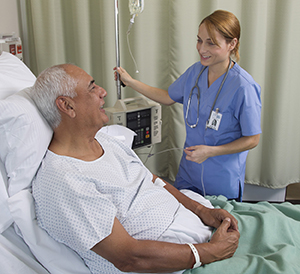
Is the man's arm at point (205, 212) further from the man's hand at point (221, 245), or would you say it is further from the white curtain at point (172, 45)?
the white curtain at point (172, 45)

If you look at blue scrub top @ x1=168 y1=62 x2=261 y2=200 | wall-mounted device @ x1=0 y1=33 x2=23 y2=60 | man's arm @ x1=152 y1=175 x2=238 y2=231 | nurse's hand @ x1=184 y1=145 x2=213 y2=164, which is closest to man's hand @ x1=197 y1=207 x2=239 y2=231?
man's arm @ x1=152 y1=175 x2=238 y2=231

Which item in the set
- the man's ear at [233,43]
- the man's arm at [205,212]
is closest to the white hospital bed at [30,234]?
the man's arm at [205,212]

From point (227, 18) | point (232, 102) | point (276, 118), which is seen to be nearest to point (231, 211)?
point (232, 102)

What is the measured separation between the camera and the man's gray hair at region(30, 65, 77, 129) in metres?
1.18

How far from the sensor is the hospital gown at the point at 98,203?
962 millimetres

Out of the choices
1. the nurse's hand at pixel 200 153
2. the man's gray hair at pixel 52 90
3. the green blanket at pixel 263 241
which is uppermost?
the man's gray hair at pixel 52 90

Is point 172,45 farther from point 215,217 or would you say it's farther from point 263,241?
Result: point 263,241

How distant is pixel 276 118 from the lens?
2377mm

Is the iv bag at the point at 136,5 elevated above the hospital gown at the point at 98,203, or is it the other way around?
the iv bag at the point at 136,5

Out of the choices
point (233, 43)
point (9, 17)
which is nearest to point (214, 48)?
point (233, 43)

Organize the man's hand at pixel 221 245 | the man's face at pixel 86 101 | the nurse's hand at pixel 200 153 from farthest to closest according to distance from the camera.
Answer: the nurse's hand at pixel 200 153, the man's face at pixel 86 101, the man's hand at pixel 221 245

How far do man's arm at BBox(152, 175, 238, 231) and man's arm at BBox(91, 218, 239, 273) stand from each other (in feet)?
0.58

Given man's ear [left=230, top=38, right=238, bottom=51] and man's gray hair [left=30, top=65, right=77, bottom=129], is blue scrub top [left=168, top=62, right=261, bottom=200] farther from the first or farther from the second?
man's gray hair [left=30, top=65, right=77, bottom=129]

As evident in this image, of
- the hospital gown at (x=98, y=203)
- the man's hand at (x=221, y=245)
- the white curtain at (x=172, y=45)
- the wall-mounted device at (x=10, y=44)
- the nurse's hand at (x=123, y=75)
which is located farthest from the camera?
the white curtain at (x=172, y=45)
